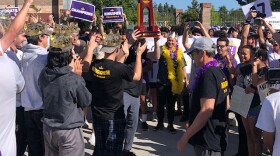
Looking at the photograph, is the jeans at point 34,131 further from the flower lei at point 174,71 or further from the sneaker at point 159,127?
the flower lei at point 174,71

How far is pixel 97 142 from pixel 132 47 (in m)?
1.63

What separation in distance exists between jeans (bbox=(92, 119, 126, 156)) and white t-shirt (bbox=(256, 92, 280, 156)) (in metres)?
2.62

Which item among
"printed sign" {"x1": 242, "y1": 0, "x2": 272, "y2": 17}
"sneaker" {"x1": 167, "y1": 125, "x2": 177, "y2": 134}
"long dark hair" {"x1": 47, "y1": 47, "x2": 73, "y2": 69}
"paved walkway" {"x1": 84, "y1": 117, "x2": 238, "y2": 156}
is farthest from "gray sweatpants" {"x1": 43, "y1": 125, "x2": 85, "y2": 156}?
"printed sign" {"x1": 242, "y1": 0, "x2": 272, "y2": 17}

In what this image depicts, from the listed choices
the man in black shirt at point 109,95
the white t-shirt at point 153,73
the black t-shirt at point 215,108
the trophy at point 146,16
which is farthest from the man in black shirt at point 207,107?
the white t-shirt at point 153,73

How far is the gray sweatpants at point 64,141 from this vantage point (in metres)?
3.92

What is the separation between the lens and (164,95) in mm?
7430

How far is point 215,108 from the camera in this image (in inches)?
143

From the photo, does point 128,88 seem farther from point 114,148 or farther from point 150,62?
point 150,62

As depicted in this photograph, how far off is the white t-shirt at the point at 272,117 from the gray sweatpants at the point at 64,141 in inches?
79.9

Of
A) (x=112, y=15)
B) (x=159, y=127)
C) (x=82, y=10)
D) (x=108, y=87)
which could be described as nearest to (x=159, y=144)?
(x=159, y=127)

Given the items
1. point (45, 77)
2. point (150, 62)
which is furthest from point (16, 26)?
point (150, 62)

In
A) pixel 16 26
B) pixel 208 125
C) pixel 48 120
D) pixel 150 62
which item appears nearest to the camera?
pixel 16 26

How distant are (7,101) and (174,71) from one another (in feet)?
16.7

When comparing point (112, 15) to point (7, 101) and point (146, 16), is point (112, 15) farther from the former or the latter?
point (7, 101)
